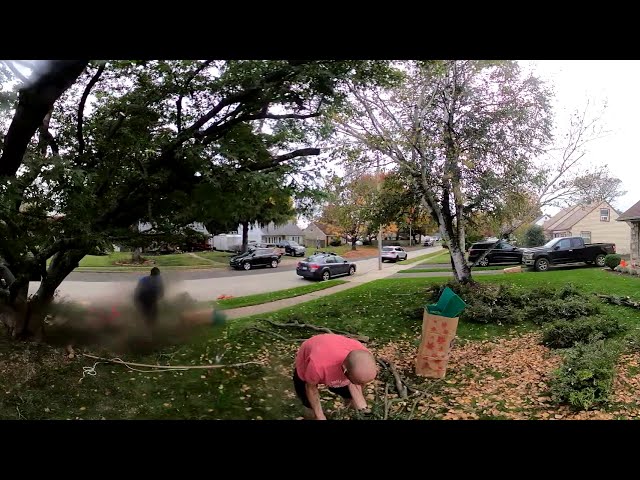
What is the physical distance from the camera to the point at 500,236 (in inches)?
121

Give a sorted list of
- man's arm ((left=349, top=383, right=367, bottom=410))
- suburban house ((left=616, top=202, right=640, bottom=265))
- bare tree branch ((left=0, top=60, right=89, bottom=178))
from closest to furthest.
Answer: man's arm ((left=349, top=383, right=367, bottom=410)) → bare tree branch ((left=0, top=60, right=89, bottom=178)) → suburban house ((left=616, top=202, right=640, bottom=265))

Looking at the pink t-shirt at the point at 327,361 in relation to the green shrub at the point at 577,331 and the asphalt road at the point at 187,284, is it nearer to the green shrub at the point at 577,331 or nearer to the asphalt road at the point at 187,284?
the asphalt road at the point at 187,284

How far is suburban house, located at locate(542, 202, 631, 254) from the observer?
2.94m

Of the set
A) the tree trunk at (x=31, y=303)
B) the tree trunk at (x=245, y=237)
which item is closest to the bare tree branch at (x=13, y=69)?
the tree trunk at (x=31, y=303)

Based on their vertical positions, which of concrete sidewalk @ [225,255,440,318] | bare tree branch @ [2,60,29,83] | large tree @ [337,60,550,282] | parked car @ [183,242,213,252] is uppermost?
bare tree branch @ [2,60,29,83]

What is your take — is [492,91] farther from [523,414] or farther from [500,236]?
[523,414]

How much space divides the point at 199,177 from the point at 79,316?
1221mm

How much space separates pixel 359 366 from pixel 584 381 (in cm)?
134

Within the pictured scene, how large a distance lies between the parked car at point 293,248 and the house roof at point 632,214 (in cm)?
215

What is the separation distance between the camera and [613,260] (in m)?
2.99

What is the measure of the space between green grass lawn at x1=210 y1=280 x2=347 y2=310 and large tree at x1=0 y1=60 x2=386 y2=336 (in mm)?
631

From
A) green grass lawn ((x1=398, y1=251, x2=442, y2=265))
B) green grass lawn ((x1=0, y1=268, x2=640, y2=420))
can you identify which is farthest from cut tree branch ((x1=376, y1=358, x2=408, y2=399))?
green grass lawn ((x1=398, y1=251, x2=442, y2=265))

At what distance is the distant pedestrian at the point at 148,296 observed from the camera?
282 cm

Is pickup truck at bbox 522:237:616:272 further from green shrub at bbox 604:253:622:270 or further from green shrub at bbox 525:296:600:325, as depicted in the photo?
green shrub at bbox 525:296:600:325
